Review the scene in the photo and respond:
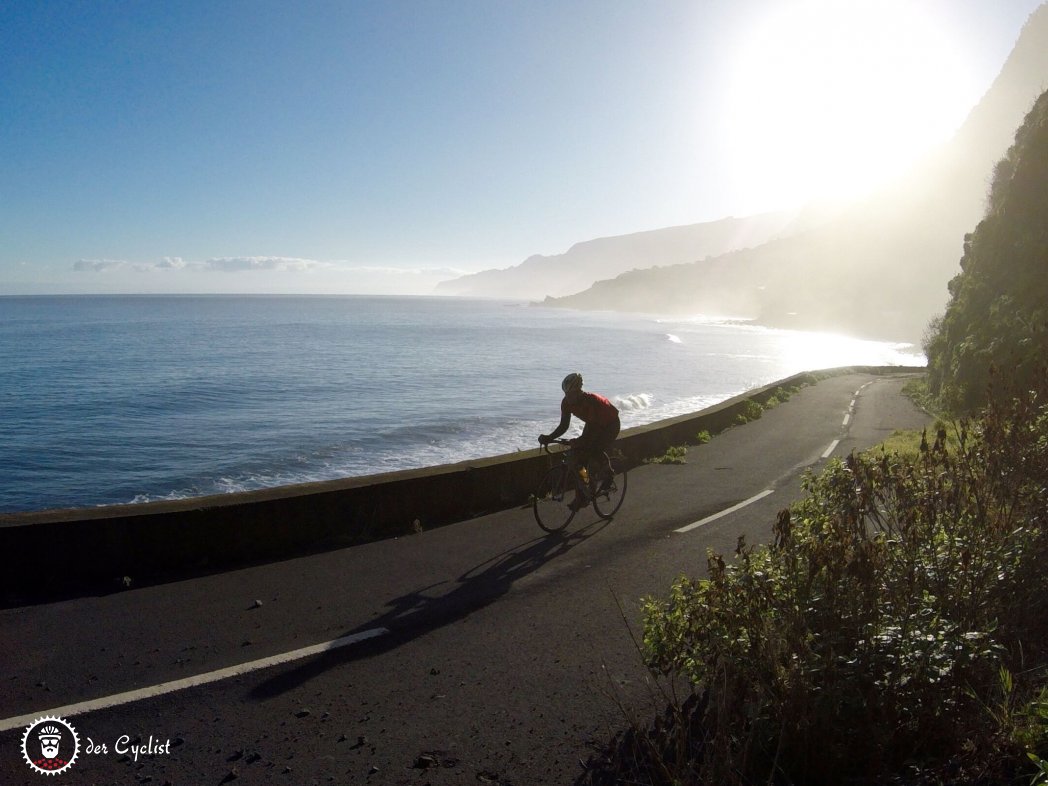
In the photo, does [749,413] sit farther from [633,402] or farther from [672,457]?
[633,402]

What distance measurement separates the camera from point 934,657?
3.08m

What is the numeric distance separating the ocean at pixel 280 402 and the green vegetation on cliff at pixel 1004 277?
12.1 metres

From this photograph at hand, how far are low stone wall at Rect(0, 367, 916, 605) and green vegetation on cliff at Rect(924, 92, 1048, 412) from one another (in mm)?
11912

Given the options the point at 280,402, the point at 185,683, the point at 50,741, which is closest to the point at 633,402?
the point at 280,402

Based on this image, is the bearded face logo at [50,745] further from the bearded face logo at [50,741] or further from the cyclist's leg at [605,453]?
→ the cyclist's leg at [605,453]

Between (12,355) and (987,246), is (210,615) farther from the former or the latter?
(12,355)

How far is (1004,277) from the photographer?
19.2 m

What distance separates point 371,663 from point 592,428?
15.8 feet

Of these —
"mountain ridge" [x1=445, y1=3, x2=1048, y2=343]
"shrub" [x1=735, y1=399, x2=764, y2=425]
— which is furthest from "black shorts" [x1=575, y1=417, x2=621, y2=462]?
"mountain ridge" [x1=445, y1=3, x2=1048, y2=343]

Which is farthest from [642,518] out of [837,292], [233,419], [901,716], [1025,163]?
[837,292]

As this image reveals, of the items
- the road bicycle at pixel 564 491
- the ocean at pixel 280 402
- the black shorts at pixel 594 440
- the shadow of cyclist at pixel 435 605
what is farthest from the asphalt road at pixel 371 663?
the ocean at pixel 280 402

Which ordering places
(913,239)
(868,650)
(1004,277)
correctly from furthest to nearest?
1. (913,239)
2. (1004,277)
3. (868,650)

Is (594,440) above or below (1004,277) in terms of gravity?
below

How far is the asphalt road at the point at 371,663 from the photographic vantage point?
Answer: 12.2 feet
